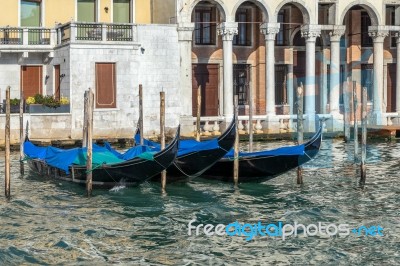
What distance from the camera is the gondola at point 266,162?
19562 mm

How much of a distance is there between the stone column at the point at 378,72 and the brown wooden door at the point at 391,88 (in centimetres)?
299

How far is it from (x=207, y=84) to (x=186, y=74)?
274cm

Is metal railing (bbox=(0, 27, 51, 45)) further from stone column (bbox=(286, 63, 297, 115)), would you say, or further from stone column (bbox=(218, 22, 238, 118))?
stone column (bbox=(286, 63, 297, 115))

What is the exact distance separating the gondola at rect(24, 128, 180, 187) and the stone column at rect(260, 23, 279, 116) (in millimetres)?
11767

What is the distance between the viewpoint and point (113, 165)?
18.8 metres

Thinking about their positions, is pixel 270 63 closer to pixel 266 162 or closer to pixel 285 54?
pixel 285 54

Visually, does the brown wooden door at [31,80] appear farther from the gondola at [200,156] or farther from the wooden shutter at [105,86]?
the gondola at [200,156]

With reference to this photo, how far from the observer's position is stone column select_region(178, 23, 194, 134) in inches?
1188

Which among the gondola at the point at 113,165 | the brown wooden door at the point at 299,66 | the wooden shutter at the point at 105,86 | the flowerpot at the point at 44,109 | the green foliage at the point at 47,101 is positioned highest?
the brown wooden door at the point at 299,66

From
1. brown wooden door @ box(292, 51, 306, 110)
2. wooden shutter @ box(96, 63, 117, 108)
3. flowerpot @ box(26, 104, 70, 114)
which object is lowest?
flowerpot @ box(26, 104, 70, 114)

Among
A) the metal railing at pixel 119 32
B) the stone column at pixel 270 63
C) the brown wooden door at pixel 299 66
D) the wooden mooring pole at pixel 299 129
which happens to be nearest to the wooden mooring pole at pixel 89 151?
the wooden mooring pole at pixel 299 129

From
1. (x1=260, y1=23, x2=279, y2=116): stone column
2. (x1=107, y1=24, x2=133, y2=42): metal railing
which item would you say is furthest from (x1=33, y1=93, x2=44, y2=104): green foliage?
(x1=260, y1=23, x2=279, y2=116): stone column

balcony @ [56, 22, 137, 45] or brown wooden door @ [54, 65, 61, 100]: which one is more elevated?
balcony @ [56, 22, 137, 45]

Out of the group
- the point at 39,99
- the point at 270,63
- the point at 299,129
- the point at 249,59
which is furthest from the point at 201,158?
the point at 249,59
